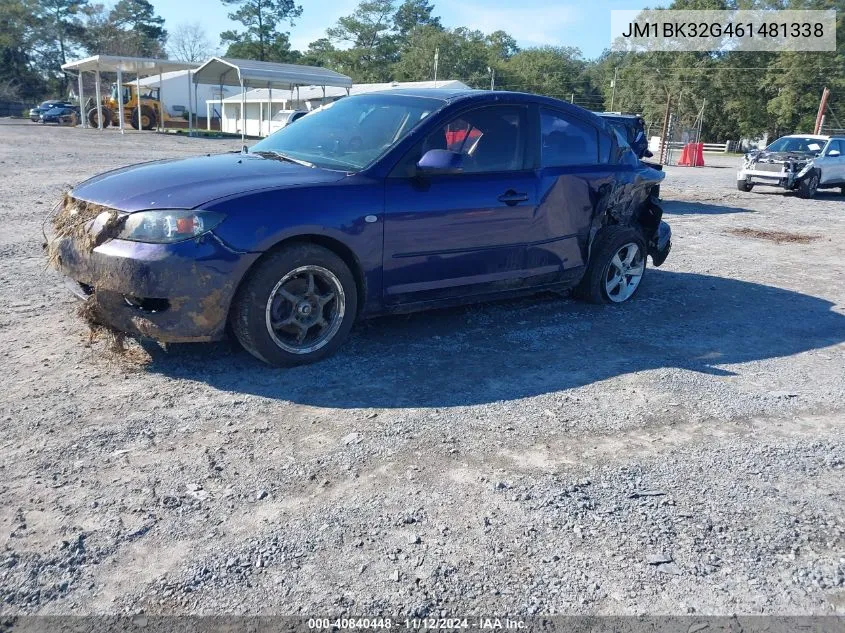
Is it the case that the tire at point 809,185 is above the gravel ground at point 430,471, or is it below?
above

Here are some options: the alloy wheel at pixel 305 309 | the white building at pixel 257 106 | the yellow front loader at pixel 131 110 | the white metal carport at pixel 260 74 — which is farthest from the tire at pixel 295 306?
the white building at pixel 257 106

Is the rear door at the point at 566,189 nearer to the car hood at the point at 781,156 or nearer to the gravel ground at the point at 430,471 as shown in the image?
the gravel ground at the point at 430,471

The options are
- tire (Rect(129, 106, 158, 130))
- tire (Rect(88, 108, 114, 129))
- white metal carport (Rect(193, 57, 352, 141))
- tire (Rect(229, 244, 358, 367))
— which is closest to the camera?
tire (Rect(229, 244, 358, 367))

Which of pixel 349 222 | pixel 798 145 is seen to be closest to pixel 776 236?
pixel 349 222

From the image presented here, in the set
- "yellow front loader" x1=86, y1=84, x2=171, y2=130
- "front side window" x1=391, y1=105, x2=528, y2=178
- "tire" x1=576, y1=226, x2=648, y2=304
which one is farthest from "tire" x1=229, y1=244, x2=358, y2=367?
"yellow front loader" x1=86, y1=84, x2=171, y2=130

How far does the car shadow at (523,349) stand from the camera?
14.1 ft

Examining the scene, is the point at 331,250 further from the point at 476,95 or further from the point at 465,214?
the point at 476,95

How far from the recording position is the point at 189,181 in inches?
169

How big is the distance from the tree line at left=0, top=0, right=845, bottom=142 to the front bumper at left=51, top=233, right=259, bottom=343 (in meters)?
52.2

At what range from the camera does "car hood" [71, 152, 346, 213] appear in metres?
4.07

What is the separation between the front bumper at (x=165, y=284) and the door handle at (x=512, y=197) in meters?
1.94

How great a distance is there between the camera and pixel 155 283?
3916mm

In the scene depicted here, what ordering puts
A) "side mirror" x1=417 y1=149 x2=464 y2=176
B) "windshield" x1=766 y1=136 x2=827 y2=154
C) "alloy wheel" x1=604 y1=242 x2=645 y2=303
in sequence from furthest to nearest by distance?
"windshield" x1=766 y1=136 x2=827 y2=154 → "alloy wheel" x1=604 y1=242 x2=645 y2=303 → "side mirror" x1=417 y1=149 x2=464 y2=176

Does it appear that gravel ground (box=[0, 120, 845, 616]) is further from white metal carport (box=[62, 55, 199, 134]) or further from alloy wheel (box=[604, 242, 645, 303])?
white metal carport (box=[62, 55, 199, 134])
